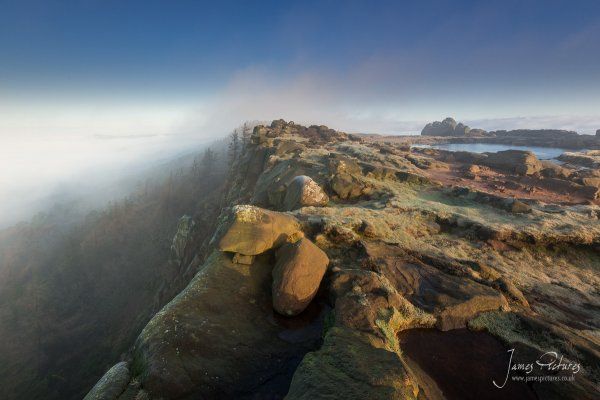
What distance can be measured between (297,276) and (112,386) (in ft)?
24.0

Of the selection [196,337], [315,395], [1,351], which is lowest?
[1,351]

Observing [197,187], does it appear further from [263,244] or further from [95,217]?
[263,244]

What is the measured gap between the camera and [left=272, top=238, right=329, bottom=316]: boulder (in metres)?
11.5

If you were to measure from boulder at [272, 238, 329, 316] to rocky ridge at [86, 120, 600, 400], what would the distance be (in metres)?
0.06

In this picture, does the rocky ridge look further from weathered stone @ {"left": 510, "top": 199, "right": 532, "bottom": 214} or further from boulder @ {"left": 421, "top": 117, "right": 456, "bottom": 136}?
boulder @ {"left": 421, "top": 117, "right": 456, "bottom": 136}

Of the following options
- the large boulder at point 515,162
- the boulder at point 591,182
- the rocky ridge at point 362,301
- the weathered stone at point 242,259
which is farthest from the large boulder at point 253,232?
the large boulder at point 515,162

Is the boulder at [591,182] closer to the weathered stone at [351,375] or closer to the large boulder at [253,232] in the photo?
the large boulder at [253,232]

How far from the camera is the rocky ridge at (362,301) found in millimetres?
8016

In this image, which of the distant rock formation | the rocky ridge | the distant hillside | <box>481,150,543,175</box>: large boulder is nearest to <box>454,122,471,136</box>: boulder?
the distant rock formation

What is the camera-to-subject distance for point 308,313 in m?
11.8

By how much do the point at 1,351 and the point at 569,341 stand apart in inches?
4482

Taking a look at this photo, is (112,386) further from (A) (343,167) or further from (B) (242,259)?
(A) (343,167)

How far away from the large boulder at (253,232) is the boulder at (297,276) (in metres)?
1.45

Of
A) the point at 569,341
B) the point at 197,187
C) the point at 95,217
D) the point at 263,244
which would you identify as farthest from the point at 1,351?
the point at 569,341
